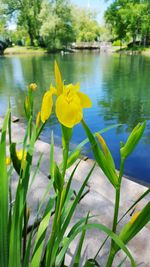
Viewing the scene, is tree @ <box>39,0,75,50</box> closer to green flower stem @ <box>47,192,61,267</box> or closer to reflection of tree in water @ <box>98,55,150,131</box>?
reflection of tree in water @ <box>98,55,150,131</box>

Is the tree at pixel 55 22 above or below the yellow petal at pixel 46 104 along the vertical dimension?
above

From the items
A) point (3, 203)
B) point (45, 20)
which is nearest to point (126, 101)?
point (3, 203)

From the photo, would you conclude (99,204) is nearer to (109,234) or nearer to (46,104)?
(109,234)

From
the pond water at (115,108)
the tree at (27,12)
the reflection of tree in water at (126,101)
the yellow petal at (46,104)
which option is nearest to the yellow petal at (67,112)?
the yellow petal at (46,104)

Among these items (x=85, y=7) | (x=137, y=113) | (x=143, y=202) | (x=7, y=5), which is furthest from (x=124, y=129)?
(x=85, y=7)

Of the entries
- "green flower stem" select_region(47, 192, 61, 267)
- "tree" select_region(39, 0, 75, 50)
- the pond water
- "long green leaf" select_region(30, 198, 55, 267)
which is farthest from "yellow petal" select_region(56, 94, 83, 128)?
"tree" select_region(39, 0, 75, 50)

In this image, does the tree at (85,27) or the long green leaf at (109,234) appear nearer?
the long green leaf at (109,234)

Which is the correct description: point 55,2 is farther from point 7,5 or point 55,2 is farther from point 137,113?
point 137,113

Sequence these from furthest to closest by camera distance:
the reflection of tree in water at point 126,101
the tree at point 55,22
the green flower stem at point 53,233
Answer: the tree at point 55,22 → the reflection of tree in water at point 126,101 → the green flower stem at point 53,233

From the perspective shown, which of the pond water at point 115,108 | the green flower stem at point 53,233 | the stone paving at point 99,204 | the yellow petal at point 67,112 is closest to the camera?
the yellow petal at point 67,112

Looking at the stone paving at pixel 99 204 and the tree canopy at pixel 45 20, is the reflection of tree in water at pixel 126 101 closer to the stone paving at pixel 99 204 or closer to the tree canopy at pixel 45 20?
the stone paving at pixel 99 204

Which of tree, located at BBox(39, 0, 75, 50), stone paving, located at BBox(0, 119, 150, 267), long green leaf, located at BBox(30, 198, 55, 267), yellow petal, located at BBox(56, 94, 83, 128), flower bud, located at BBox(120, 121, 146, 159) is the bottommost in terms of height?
stone paving, located at BBox(0, 119, 150, 267)

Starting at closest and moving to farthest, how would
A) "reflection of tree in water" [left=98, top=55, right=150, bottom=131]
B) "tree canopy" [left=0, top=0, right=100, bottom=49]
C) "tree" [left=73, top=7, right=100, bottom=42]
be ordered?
"reflection of tree in water" [left=98, top=55, right=150, bottom=131]
"tree canopy" [left=0, top=0, right=100, bottom=49]
"tree" [left=73, top=7, right=100, bottom=42]
